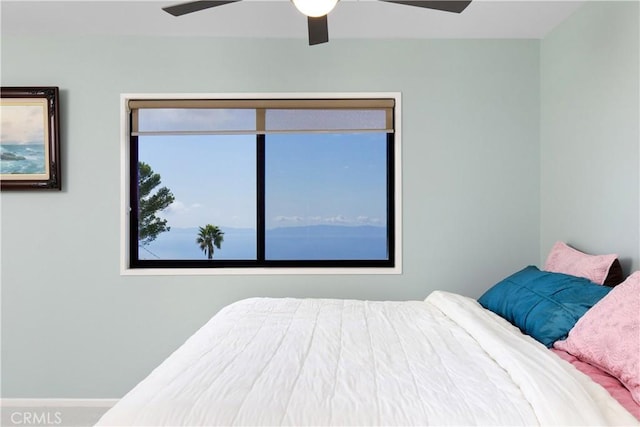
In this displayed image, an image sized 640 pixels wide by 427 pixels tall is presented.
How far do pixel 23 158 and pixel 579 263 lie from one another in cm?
330

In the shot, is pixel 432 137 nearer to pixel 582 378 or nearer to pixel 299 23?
pixel 299 23

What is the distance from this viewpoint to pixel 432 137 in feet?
9.52

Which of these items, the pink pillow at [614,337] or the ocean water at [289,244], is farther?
the ocean water at [289,244]

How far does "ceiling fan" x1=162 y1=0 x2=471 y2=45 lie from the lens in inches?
62.1

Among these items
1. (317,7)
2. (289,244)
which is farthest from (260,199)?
(317,7)

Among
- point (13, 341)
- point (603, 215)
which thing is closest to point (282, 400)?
point (603, 215)

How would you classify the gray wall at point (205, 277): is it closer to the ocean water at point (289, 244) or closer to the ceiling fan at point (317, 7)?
the ocean water at point (289, 244)

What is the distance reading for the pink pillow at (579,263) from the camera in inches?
76.4

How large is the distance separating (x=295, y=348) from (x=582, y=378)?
36.7 inches

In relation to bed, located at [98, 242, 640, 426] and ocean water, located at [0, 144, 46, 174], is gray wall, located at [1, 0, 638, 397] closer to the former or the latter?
ocean water, located at [0, 144, 46, 174]

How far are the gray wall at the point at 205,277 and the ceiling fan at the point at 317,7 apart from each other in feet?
3.21

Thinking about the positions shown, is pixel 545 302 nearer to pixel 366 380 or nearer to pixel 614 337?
pixel 614 337

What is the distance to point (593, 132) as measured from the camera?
7.51 ft

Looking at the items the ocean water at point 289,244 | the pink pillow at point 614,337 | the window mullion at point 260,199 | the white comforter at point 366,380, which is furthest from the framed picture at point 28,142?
the pink pillow at point 614,337
